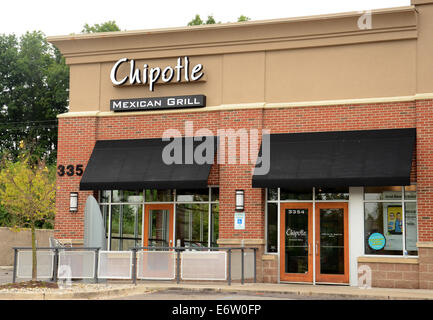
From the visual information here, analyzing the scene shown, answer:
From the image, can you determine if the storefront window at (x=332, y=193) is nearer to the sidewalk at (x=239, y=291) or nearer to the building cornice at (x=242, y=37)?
the sidewalk at (x=239, y=291)

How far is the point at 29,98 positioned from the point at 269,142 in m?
34.8

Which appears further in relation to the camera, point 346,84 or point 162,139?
point 162,139

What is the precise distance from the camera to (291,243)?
19781 mm

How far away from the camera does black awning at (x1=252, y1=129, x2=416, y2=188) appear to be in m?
17.9

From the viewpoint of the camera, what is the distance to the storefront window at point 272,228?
20.0 metres

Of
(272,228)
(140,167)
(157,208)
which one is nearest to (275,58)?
(272,228)

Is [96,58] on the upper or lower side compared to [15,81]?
lower

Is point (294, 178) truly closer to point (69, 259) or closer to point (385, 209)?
point (385, 209)

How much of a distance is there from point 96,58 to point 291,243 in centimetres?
935

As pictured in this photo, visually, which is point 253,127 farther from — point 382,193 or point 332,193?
point 382,193

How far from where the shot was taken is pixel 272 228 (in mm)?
20078

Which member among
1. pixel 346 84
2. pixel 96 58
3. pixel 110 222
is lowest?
pixel 110 222

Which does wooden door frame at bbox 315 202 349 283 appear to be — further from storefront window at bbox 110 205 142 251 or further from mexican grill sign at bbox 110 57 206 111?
storefront window at bbox 110 205 142 251
